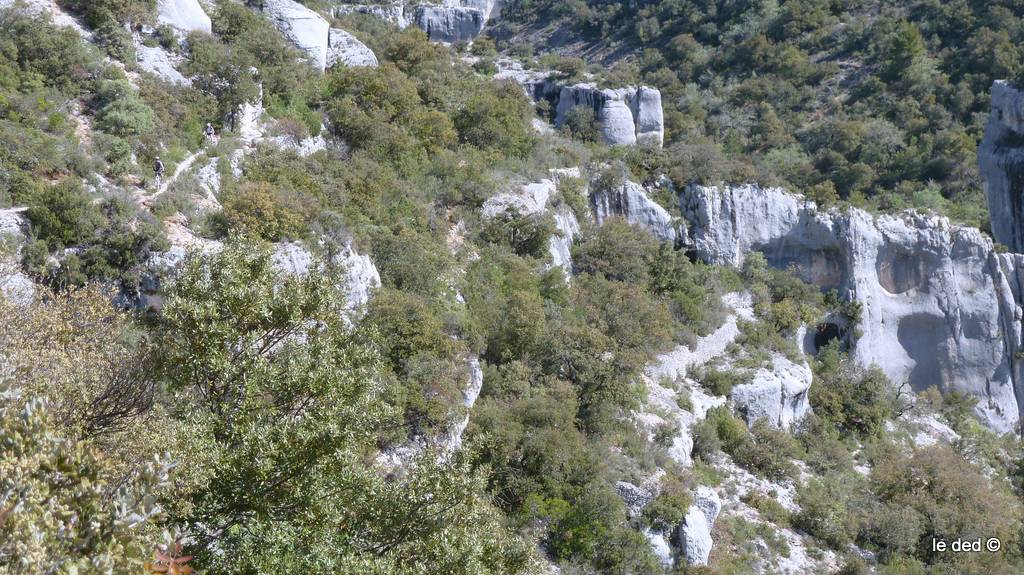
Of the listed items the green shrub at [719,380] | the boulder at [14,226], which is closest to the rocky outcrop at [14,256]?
the boulder at [14,226]

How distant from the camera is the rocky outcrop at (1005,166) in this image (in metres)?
38.7

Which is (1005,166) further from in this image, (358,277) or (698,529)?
(358,277)

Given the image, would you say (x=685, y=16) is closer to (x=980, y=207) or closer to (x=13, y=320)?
(x=980, y=207)

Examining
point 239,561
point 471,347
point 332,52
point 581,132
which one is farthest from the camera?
point 581,132

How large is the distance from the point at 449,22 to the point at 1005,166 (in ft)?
130

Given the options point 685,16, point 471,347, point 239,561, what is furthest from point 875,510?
point 685,16

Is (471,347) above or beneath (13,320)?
beneath

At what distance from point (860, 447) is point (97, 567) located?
28.9 m

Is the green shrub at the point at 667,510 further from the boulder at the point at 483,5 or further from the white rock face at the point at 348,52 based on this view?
the boulder at the point at 483,5

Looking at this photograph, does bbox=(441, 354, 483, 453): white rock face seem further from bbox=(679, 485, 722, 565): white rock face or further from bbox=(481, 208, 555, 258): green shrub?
bbox=(481, 208, 555, 258): green shrub

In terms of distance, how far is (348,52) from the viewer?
3145cm

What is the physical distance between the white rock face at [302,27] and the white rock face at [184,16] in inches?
147

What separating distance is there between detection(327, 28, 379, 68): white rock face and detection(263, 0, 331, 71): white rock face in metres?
0.33

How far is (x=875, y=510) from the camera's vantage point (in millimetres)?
22516
